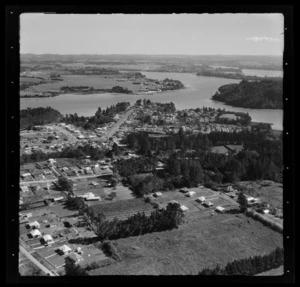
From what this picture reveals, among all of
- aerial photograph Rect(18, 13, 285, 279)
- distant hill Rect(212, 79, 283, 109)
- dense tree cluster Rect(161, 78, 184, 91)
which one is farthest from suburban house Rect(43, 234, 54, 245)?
distant hill Rect(212, 79, 283, 109)

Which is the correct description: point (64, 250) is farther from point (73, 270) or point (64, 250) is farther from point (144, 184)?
point (144, 184)

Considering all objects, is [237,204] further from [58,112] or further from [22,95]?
[22,95]

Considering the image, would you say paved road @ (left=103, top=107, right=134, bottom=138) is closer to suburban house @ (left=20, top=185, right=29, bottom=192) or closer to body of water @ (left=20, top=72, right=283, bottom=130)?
body of water @ (left=20, top=72, right=283, bottom=130)

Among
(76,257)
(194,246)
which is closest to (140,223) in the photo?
(194,246)

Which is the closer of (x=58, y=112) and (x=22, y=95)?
(x=22, y=95)
